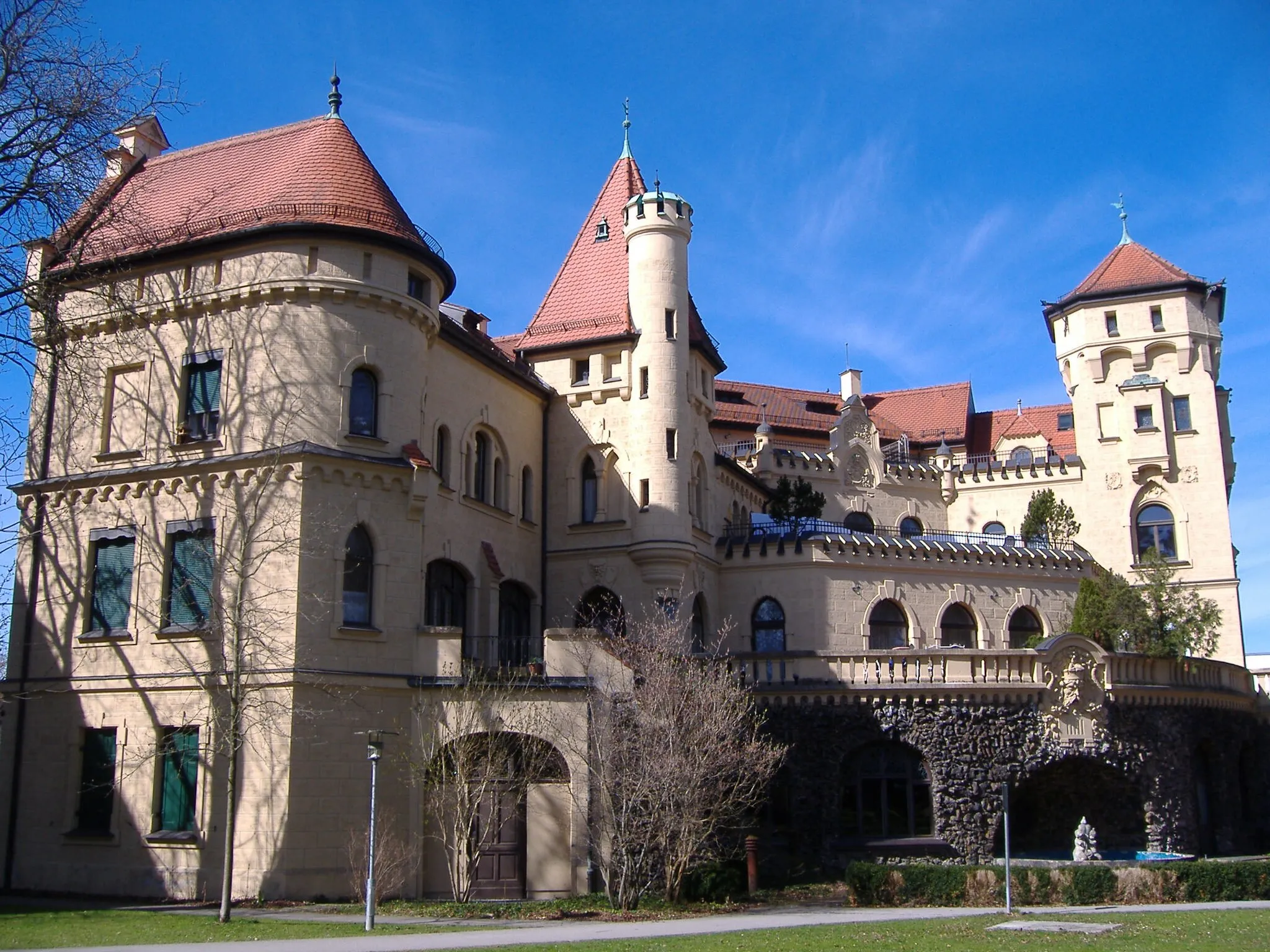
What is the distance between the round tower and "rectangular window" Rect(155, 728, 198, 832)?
13.3 m

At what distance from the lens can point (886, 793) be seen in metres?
31.1

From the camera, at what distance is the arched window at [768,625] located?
37.3m

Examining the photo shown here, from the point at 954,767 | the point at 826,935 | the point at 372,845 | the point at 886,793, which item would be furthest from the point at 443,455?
the point at 826,935

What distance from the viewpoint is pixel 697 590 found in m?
36.0

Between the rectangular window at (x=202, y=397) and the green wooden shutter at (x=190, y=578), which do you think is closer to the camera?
the green wooden shutter at (x=190, y=578)

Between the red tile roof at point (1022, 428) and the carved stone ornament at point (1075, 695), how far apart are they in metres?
26.3

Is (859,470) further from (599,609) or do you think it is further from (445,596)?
(445,596)

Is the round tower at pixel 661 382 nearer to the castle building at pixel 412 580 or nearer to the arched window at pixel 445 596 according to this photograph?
the castle building at pixel 412 580

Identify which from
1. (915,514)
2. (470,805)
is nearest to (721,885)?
(470,805)

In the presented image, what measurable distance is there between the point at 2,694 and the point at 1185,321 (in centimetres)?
4503

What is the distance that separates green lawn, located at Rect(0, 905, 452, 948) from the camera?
18172 millimetres

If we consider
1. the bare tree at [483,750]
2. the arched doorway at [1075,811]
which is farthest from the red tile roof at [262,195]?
the arched doorway at [1075,811]

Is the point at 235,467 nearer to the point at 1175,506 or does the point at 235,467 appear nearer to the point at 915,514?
the point at 915,514

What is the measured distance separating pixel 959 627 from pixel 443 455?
1820 cm
